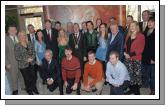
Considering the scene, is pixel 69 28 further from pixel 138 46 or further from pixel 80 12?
pixel 138 46

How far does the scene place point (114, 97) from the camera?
3324 millimetres

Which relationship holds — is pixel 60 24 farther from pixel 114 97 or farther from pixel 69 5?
pixel 114 97

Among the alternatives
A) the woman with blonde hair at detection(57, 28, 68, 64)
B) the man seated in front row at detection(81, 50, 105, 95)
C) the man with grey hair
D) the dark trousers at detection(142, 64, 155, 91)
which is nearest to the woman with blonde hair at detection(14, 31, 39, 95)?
the woman with blonde hair at detection(57, 28, 68, 64)

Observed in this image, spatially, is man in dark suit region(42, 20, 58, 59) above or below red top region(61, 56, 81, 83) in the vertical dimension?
above

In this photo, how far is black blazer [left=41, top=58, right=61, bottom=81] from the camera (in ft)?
11.0

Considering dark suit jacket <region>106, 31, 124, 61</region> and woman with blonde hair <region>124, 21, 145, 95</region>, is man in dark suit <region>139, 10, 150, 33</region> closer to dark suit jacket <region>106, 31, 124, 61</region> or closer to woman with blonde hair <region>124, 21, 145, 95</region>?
woman with blonde hair <region>124, 21, 145, 95</region>

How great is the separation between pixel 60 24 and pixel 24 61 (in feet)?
1.65

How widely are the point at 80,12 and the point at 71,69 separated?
0.55 meters

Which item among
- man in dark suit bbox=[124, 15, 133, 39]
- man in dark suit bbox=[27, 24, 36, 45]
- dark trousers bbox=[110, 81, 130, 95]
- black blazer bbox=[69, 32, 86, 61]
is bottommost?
dark trousers bbox=[110, 81, 130, 95]

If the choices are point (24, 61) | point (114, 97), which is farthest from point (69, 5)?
point (114, 97)

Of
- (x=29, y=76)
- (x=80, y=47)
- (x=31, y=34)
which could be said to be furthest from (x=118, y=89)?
(x=31, y=34)

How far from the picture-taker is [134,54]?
331 centimetres

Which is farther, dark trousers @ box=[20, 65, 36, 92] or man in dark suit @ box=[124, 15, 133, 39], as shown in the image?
dark trousers @ box=[20, 65, 36, 92]

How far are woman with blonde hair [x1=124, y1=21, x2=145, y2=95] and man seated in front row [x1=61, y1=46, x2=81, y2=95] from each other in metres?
0.48
